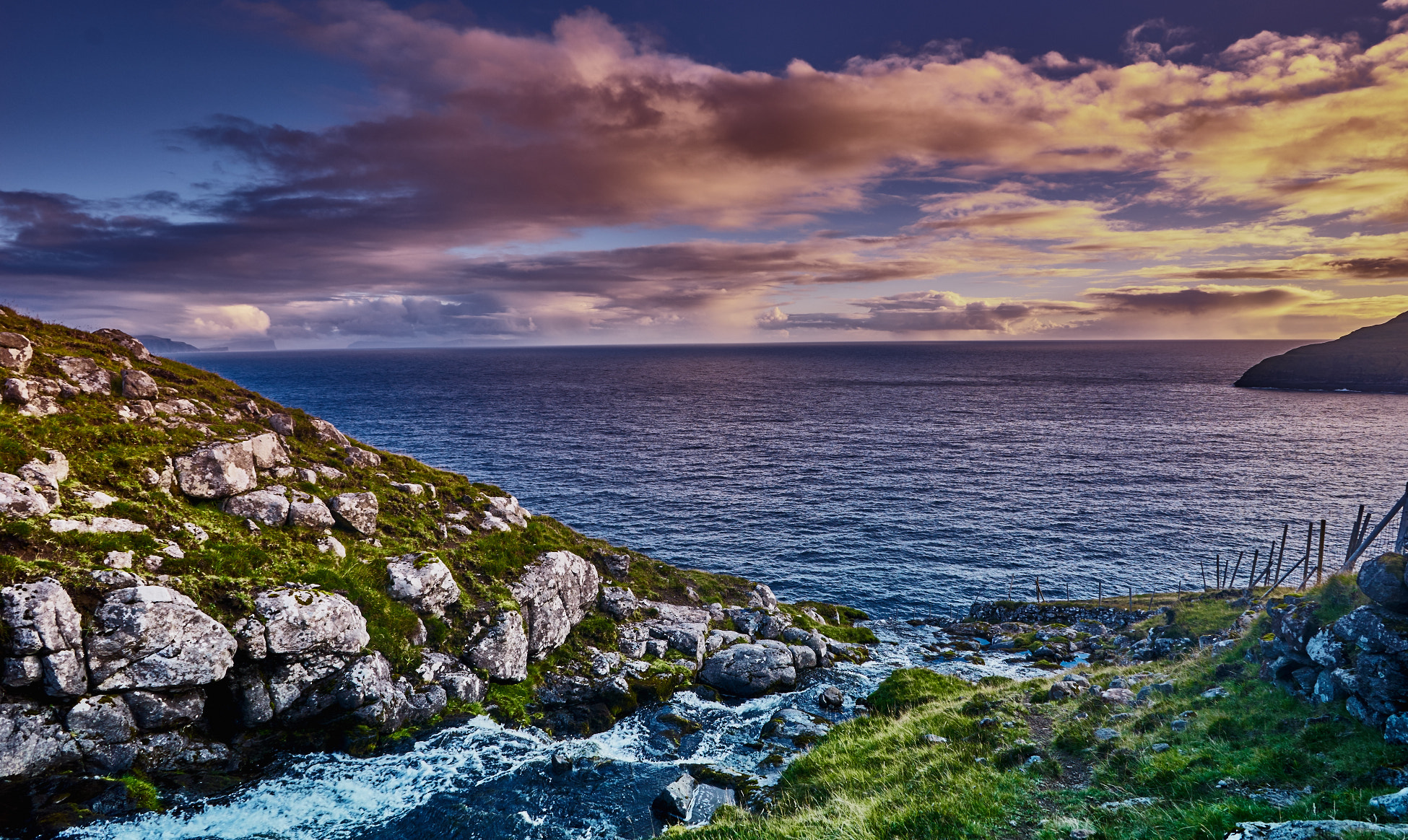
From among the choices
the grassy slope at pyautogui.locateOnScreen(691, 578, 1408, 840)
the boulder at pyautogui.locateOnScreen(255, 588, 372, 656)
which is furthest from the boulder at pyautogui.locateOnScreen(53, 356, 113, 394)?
the grassy slope at pyautogui.locateOnScreen(691, 578, 1408, 840)

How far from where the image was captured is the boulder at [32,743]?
1634cm

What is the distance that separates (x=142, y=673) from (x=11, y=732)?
273 centimetres

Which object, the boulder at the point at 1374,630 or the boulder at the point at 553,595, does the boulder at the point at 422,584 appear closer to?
the boulder at the point at 553,595

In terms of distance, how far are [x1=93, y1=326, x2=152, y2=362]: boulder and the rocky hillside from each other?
0.23 m

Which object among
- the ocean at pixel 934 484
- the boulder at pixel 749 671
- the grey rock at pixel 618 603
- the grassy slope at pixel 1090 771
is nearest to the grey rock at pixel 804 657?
the boulder at pixel 749 671

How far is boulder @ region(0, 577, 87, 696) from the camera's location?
17.1m

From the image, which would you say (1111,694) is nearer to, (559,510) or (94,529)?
(94,529)

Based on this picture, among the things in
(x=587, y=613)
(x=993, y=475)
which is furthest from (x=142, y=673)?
(x=993, y=475)

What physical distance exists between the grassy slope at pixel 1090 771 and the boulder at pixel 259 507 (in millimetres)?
21859

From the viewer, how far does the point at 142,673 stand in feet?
60.5

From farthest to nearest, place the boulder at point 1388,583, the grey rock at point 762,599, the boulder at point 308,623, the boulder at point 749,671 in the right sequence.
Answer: the grey rock at point 762,599
the boulder at point 749,671
the boulder at point 308,623
the boulder at point 1388,583

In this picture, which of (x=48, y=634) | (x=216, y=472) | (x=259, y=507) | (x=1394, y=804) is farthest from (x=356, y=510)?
(x=1394, y=804)

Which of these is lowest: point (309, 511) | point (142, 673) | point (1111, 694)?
point (1111, 694)

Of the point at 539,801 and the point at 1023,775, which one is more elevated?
the point at 1023,775
